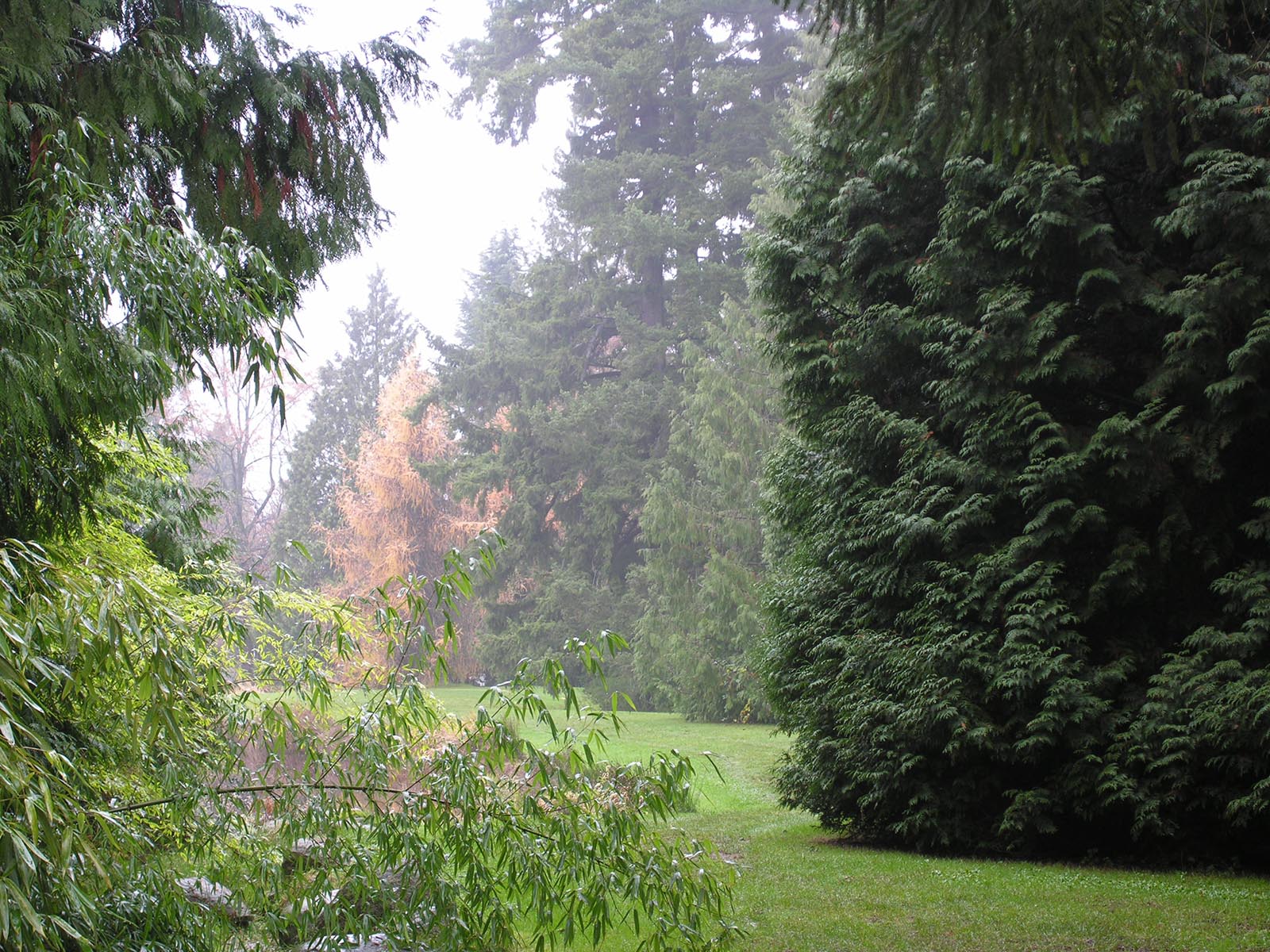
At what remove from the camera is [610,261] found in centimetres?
2927

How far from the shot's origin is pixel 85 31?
472 centimetres

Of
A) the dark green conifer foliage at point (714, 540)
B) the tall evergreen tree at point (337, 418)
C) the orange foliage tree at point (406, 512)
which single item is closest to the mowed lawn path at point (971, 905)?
the dark green conifer foliage at point (714, 540)

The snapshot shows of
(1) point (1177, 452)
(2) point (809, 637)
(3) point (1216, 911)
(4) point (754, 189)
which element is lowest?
(3) point (1216, 911)

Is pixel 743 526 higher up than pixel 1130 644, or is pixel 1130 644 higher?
pixel 743 526

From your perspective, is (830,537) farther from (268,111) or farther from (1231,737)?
(268,111)

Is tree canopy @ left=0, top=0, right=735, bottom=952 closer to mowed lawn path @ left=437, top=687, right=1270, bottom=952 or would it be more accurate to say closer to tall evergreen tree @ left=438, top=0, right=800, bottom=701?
mowed lawn path @ left=437, top=687, right=1270, bottom=952

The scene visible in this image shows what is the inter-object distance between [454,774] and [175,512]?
6.39m

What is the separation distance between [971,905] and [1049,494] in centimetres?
322

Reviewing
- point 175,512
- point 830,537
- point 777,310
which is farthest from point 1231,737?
point 175,512

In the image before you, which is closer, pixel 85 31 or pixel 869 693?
pixel 85 31

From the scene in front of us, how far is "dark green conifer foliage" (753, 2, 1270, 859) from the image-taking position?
7.13 meters

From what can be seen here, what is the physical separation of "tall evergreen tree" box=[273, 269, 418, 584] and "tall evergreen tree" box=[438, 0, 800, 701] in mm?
8642

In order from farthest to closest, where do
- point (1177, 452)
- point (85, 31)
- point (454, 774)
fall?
point (1177, 452), point (85, 31), point (454, 774)

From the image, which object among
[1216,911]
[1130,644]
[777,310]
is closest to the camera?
[1216,911]
